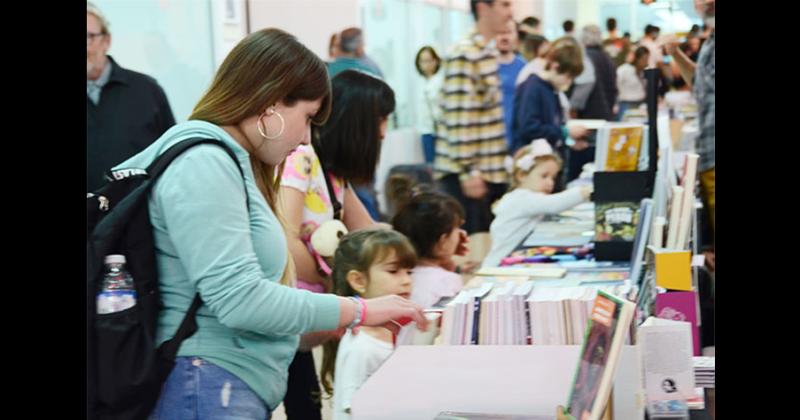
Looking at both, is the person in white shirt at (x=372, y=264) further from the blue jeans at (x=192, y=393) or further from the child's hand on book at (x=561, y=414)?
the child's hand on book at (x=561, y=414)

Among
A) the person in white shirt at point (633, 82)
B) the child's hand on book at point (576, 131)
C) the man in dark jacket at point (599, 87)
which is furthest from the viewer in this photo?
the person in white shirt at point (633, 82)

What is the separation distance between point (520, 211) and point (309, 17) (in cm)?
359

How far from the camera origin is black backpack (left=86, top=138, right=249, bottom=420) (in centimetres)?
208

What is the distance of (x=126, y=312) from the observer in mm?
2086

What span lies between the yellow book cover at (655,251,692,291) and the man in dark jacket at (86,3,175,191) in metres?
2.45

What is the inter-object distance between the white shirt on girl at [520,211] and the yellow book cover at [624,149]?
1.79ft

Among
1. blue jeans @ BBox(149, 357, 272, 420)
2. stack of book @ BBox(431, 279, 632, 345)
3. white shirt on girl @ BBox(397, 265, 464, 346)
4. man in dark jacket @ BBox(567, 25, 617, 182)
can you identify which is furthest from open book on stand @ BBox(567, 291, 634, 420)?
man in dark jacket @ BBox(567, 25, 617, 182)

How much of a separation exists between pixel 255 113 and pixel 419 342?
633 mm

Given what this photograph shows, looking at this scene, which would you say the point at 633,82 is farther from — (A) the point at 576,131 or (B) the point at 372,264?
(B) the point at 372,264

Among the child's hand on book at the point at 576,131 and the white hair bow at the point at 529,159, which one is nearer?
the white hair bow at the point at 529,159

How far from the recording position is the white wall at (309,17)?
721 centimetres

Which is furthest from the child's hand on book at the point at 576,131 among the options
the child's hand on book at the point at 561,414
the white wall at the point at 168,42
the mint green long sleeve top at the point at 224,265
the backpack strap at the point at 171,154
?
the child's hand on book at the point at 561,414

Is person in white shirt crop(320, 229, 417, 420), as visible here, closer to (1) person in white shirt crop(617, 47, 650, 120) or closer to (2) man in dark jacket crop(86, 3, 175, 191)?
(2) man in dark jacket crop(86, 3, 175, 191)
